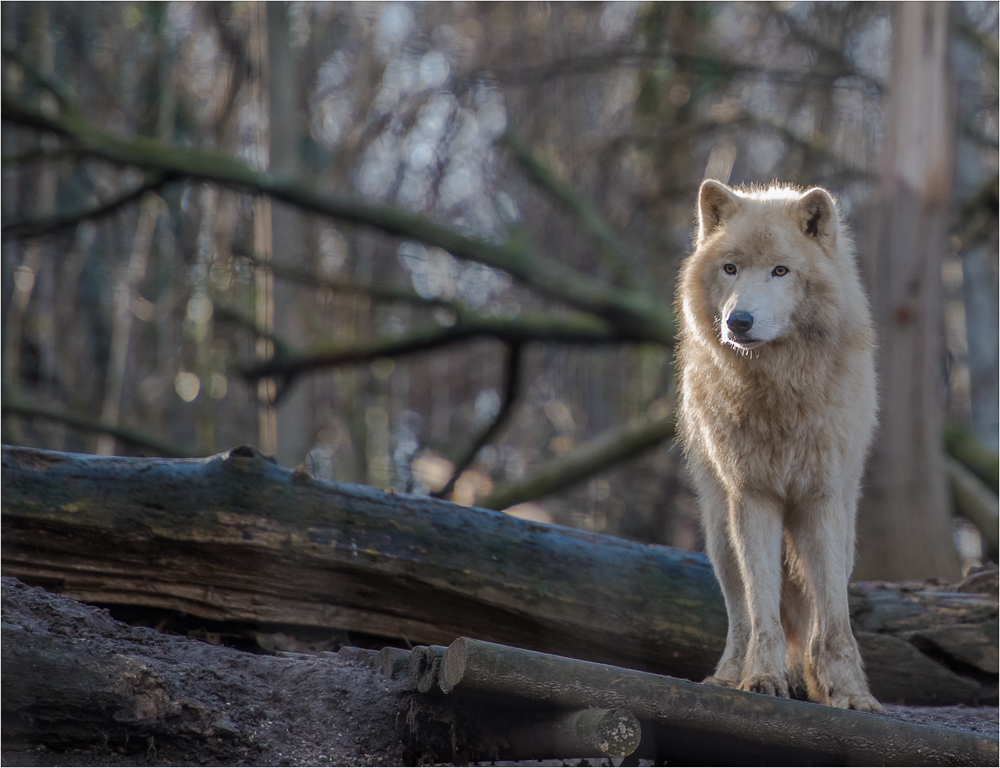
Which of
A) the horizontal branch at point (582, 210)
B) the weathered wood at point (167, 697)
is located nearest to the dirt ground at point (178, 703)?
the weathered wood at point (167, 697)

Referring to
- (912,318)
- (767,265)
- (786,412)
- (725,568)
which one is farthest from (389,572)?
(912,318)

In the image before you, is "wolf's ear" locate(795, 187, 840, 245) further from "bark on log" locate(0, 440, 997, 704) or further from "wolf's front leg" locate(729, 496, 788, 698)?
"bark on log" locate(0, 440, 997, 704)

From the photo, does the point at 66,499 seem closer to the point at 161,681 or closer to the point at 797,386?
the point at 161,681

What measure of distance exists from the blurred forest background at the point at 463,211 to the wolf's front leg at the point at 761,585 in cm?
426

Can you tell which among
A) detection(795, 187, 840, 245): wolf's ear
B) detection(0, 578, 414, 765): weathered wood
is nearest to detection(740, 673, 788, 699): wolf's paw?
detection(0, 578, 414, 765): weathered wood

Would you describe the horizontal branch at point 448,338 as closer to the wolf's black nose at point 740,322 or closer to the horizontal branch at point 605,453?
the horizontal branch at point 605,453

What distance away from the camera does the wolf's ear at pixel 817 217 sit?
12.4 feet

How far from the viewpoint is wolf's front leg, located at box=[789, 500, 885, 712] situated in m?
3.58

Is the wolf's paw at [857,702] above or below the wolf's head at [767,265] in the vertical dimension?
below

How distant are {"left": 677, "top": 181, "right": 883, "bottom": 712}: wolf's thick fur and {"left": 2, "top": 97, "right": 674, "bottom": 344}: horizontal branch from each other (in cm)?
505

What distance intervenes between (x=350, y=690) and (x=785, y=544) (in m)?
2.08

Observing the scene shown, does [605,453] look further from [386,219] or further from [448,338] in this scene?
[386,219]

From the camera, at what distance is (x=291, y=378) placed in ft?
29.2

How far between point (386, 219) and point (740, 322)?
19.2 feet
